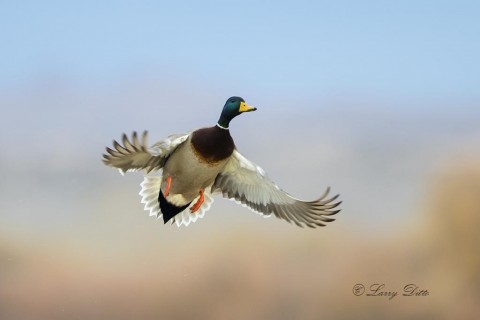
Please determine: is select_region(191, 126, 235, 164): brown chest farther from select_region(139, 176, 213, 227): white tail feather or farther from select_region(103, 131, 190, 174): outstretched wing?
select_region(139, 176, 213, 227): white tail feather

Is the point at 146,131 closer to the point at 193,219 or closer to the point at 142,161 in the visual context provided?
the point at 142,161

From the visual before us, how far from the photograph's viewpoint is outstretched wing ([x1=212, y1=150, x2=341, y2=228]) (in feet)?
23.2

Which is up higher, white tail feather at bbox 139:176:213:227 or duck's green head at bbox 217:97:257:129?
duck's green head at bbox 217:97:257:129

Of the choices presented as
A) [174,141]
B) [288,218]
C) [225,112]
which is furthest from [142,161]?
[288,218]

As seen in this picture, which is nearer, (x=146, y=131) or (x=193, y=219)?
(x=146, y=131)

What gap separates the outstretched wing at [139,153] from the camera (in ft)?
20.9

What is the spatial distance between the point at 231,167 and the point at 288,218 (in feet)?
2.45

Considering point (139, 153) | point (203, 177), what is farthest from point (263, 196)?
point (139, 153)

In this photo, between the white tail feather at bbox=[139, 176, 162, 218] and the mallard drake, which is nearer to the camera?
the mallard drake

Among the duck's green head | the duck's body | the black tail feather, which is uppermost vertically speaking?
the duck's green head

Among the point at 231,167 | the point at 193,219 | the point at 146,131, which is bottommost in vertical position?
the point at 193,219

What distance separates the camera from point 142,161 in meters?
6.78

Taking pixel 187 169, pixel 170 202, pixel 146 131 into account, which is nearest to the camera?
pixel 146 131

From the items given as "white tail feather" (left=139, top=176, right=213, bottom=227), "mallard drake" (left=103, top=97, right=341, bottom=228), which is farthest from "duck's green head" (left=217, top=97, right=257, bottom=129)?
"white tail feather" (left=139, top=176, right=213, bottom=227)
